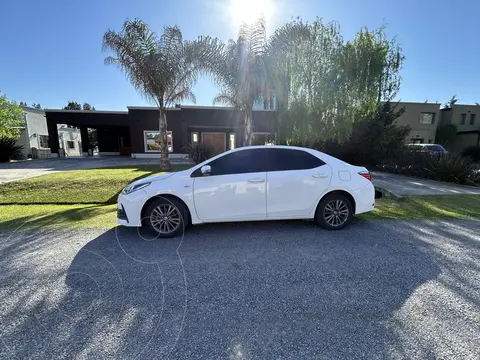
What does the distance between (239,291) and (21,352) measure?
1924 millimetres

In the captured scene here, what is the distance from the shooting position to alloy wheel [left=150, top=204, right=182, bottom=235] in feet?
13.8

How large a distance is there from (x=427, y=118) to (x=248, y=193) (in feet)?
108

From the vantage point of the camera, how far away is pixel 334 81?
12273 mm

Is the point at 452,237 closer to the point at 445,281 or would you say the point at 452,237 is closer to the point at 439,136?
the point at 445,281

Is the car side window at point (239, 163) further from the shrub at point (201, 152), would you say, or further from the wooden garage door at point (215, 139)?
the wooden garage door at point (215, 139)

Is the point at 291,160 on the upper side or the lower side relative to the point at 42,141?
lower

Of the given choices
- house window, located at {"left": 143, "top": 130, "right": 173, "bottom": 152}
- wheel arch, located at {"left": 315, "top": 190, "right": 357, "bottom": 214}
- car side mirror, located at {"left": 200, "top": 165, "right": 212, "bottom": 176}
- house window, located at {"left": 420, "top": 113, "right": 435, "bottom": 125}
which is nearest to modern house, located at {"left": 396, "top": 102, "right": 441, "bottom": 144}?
house window, located at {"left": 420, "top": 113, "right": 435, "bottom": 125}

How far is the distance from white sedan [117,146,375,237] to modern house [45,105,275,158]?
599 inches

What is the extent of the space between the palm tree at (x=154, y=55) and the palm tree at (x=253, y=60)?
2.79 ft

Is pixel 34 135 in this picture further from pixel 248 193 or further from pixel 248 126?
pixel 248 193

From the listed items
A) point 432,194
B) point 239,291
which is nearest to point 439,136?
point 432,194

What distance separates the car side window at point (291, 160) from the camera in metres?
4.41

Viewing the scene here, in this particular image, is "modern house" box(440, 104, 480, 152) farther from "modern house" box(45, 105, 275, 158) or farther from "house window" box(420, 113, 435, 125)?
"modern house" box(45, 105, 275, 158)

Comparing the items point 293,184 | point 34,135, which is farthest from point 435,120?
point 34,135
